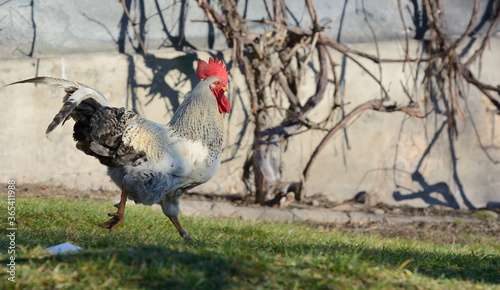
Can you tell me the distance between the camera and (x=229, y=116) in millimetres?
8750

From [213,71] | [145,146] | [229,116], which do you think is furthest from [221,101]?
[229,116]

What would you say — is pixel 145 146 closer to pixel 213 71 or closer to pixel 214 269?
pixel 213 71

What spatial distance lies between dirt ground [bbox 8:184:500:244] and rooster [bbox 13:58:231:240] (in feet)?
9.19

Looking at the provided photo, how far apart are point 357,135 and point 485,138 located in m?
2.19

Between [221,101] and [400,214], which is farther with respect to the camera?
[400,214]

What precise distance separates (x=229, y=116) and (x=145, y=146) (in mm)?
4123

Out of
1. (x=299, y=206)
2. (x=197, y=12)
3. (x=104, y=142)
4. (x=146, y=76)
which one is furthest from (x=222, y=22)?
(x=104, y=142)

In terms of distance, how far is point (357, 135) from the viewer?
9.03m

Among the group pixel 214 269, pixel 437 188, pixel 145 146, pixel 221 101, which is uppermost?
pixel 221 101

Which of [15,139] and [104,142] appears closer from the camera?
[104,142]

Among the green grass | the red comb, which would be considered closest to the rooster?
the red comb

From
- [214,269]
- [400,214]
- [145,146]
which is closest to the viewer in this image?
[214,269]

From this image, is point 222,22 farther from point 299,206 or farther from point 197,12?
point 299,206

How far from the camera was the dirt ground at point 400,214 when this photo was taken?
23.6ft
